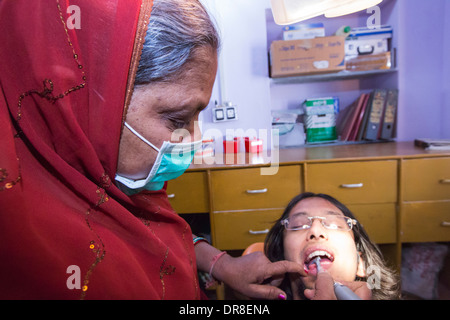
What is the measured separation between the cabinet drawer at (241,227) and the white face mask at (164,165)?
3.58ft

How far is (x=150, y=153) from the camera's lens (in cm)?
67

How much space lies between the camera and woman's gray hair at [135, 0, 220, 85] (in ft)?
A: 1.86

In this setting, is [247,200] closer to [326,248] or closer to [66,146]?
[326,248]

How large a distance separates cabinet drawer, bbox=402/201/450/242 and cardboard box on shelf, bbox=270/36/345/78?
1.07 meters

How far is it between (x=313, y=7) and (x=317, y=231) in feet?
2.56

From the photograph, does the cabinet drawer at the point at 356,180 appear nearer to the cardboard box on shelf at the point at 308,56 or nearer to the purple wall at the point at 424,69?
the purple wall at the point at 424,69

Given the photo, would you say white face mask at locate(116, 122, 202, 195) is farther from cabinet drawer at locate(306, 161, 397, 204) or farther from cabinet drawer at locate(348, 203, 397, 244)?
cabinet drawer at locate(348, 203, 397, 244)

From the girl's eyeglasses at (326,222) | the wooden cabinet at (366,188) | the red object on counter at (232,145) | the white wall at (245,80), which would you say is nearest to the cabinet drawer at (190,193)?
the red object on counter at (232,145)

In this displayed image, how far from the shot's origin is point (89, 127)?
56 cm

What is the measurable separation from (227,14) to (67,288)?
1.84 meters

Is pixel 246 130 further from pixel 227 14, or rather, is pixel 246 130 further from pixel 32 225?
pixel 32 225

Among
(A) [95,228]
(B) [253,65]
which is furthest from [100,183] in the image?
(B) [253,65]

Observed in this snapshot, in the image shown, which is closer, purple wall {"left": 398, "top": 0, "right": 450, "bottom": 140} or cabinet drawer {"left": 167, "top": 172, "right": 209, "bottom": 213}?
purple wall {"left": 398, "top": 0, "right": 450, "bottom": 140}

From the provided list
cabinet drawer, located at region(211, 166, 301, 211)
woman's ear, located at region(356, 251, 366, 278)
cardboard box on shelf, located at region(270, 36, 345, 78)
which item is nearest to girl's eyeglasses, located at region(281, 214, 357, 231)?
woman's ear, located at region(356, 251, 366, 278)
